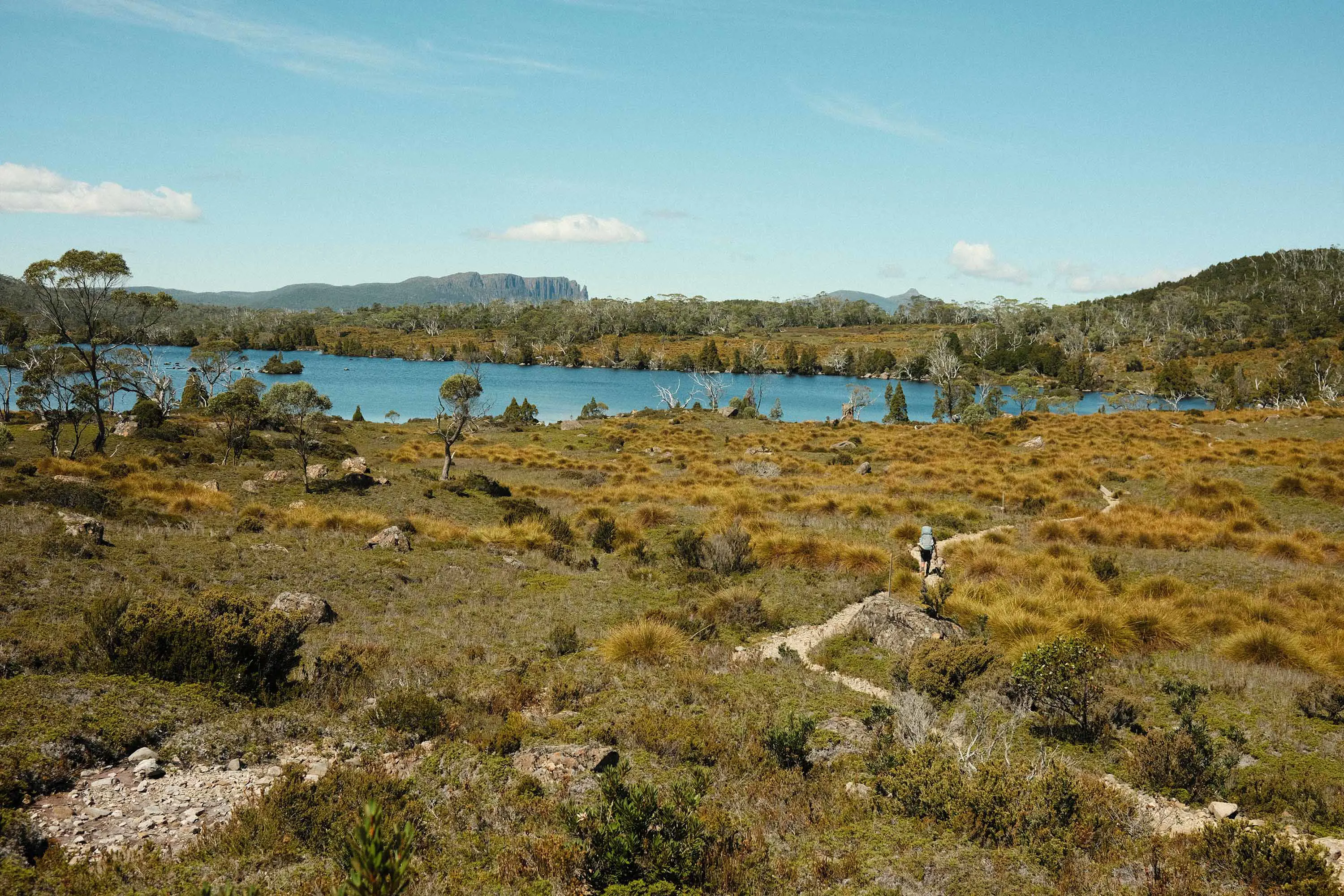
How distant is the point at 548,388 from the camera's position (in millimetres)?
113875

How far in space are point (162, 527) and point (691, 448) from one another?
35755mm

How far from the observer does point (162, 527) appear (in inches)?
664

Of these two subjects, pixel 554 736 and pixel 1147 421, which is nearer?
pixel 554 736

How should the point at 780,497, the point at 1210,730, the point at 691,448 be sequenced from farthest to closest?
the point at 691,448, the point at 780,497, the point at 1210,730

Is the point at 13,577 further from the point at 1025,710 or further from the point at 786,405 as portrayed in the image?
the point at 786,405

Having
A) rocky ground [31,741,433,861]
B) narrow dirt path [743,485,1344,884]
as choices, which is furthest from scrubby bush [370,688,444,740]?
narrow dirt path [743,485,1344,884]

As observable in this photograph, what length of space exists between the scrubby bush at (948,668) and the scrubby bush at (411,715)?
22.0 ft

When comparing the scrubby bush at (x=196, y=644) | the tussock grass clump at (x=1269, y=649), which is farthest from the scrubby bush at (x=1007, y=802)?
the scrubby bush at (x=196, y=644)

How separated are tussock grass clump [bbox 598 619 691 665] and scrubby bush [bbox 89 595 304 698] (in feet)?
15.7

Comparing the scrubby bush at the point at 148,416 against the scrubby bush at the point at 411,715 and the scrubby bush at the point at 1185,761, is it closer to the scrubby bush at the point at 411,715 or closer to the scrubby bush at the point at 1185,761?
the scrubby bush at the point at 411,715

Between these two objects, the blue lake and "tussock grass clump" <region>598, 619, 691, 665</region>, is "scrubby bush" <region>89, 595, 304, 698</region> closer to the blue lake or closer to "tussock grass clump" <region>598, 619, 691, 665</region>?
"tussock grass clump" <region>598, 619, 691, 665</region>

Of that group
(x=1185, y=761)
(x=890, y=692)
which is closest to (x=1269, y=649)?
(x=1185, y=761)

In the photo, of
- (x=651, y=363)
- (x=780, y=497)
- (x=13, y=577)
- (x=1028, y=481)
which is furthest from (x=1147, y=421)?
(x=651, y=363)

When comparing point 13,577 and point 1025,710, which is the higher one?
point 13,577
